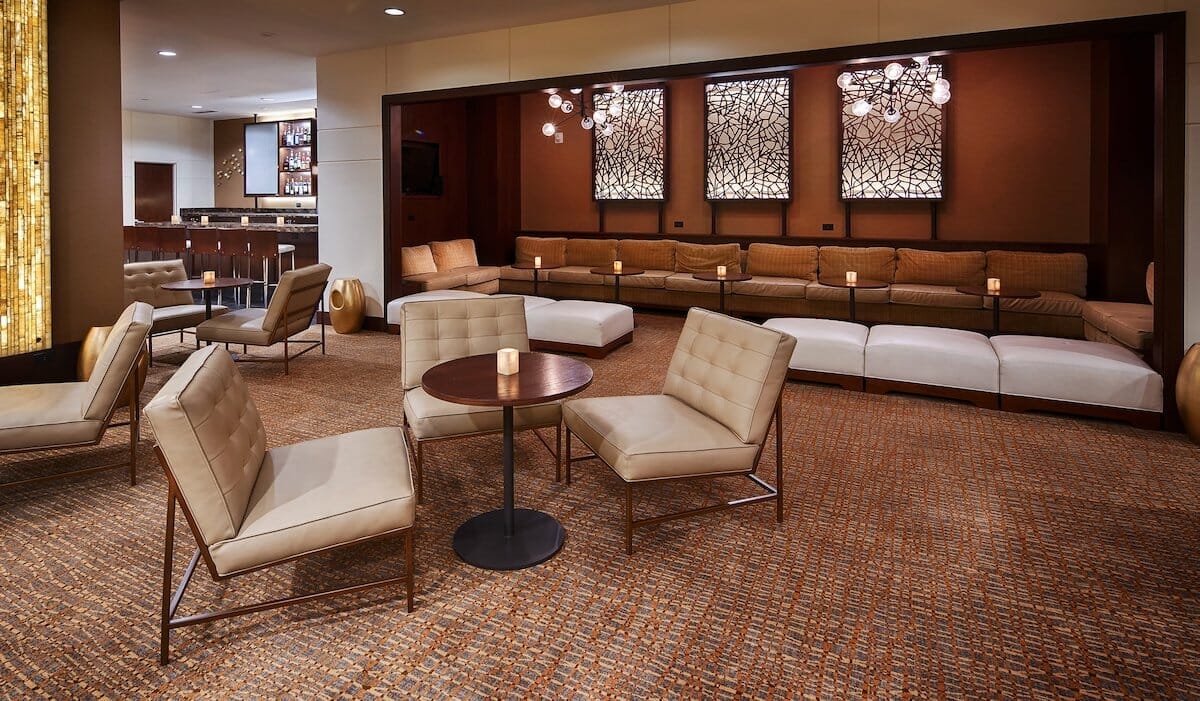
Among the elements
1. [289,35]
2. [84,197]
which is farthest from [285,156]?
[84,197]

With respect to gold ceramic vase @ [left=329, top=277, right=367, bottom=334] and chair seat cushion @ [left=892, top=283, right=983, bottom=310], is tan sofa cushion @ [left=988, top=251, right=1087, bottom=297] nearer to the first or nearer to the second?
chair seat cushion @ [left=892, top=283, right=983, bottom=310]

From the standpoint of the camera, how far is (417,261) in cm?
848

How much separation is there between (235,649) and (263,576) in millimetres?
430

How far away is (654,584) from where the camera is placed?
2.51 m

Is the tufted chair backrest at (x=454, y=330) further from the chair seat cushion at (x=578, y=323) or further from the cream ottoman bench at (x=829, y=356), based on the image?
the chair seat cushion at (x=578, y=323)

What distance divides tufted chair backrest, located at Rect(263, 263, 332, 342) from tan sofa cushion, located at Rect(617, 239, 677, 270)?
4473 millimetres

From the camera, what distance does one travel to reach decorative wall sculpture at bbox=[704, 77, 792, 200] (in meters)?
8.64

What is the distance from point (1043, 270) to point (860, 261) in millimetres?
1796

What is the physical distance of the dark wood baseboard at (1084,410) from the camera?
4.28 m

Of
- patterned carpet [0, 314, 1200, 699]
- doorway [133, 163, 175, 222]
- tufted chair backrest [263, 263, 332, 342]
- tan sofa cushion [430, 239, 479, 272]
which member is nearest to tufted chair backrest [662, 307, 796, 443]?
patterned carpet [0, 314, 1200, 699]

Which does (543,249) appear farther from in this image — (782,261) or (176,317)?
(176,317)

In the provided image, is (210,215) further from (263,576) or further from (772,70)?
(263,576)

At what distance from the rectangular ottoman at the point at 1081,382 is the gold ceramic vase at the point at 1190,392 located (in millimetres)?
180

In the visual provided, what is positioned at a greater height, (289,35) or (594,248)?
(289,35)
